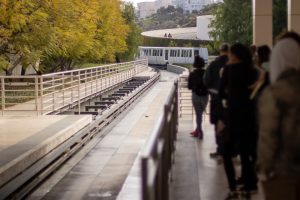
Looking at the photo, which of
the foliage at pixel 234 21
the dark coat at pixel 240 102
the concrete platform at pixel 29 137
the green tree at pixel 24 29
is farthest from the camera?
the foliage at pixel 234 21

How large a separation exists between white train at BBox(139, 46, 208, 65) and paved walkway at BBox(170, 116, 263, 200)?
61727 mm

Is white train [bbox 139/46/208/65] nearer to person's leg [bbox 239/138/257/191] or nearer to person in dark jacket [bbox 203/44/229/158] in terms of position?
person in dark jacket [bbox 203/44/229/158]

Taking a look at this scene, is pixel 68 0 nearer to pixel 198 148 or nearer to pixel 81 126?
pixel 81 126

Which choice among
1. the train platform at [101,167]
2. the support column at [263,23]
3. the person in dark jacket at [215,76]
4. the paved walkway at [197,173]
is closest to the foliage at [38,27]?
the train platform at [101,167]

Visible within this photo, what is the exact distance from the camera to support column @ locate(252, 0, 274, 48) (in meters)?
20.8

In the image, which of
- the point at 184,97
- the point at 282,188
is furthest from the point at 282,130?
the point at 184,97

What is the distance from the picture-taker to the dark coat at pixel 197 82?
1084 centimetres

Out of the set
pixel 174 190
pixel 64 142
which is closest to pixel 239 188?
pixel 174 190

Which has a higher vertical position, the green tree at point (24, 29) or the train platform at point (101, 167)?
the green tree at point (24, 29)

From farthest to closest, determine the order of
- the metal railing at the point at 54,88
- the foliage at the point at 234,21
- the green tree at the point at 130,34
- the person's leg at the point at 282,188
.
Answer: the green tree at the point at 130,34 → the foliage at the point at 234,21 → the metal railing at the point at 54,88 → the person's leg at the point at 282,188

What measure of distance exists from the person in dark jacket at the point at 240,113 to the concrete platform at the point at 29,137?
15.4 feet

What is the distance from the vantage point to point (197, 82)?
35.9 ft

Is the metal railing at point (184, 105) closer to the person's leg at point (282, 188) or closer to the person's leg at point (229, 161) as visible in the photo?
the person's leg at point (229, 161)

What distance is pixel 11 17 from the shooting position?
2336cm
